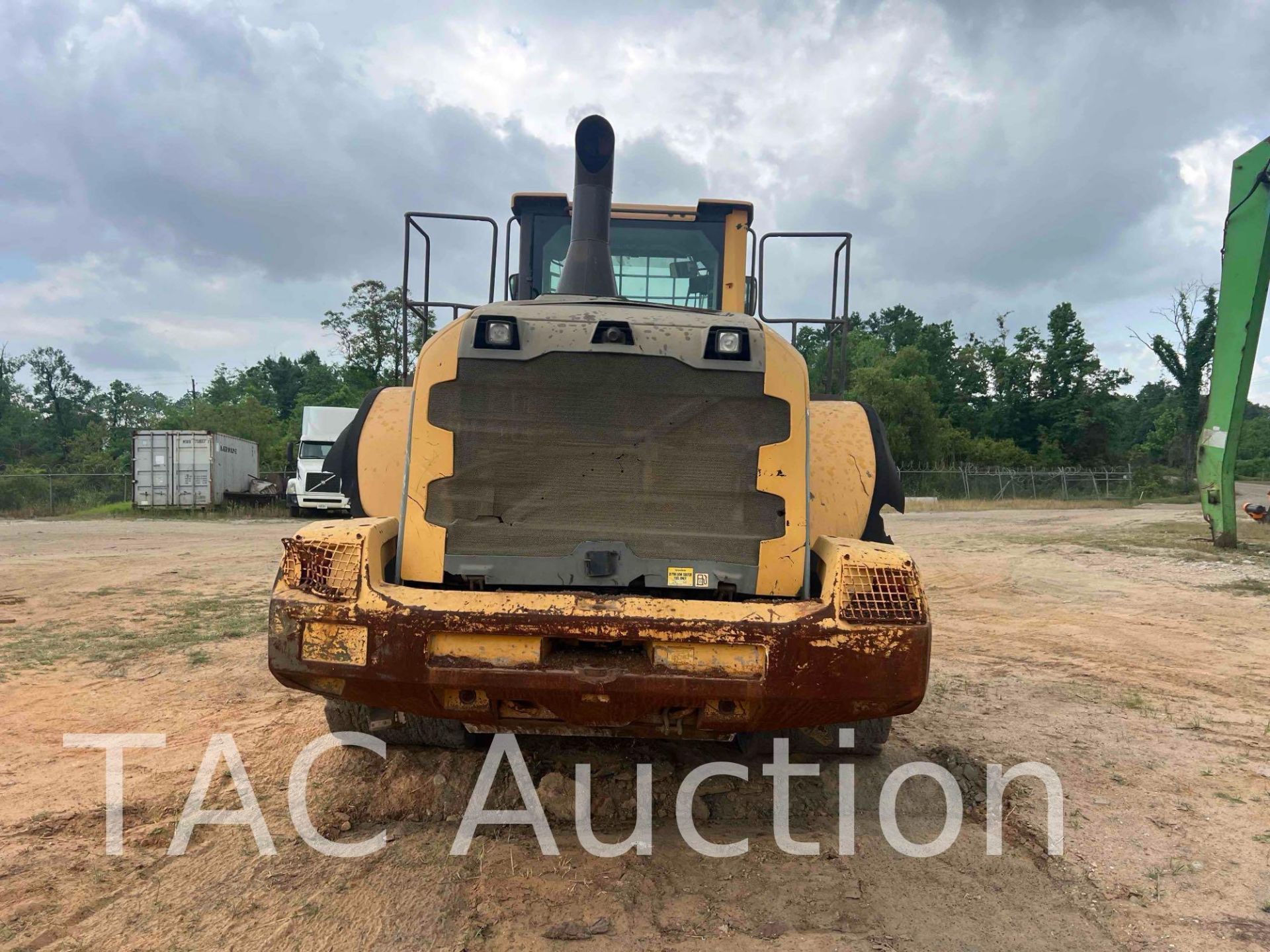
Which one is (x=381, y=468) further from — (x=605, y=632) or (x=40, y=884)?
(x=40, y=884)

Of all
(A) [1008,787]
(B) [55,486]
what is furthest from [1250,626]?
(B) [55,486]

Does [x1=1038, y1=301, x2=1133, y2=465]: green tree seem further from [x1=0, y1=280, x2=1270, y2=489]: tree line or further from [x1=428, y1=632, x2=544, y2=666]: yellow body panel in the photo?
[x1=428, y1=632, x2=544, y2=666]: yellow body panel

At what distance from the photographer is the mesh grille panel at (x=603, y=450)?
115 inches

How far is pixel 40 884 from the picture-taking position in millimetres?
2578

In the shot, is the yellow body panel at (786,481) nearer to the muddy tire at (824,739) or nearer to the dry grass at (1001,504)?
the muddy tire at (824,739)

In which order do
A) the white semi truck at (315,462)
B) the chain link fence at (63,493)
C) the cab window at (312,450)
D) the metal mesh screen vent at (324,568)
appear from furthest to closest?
the chain link fence at (63,493), the cab window at (312,450), the white semi truck at (315,462), the metal mesh screen vent at (324,568)

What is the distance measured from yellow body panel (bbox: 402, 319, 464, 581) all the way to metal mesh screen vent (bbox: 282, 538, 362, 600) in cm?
24

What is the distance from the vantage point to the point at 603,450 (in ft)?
9.61

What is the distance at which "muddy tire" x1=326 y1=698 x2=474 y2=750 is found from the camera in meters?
3.25

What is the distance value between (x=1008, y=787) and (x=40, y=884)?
3.52 metres

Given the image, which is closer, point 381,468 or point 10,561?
point 381,468

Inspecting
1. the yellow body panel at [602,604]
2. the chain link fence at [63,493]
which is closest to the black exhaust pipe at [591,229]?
the yellow body panel at [602,604]

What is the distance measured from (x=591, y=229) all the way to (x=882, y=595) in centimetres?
265

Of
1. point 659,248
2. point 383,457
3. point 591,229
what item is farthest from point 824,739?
point 659,248
